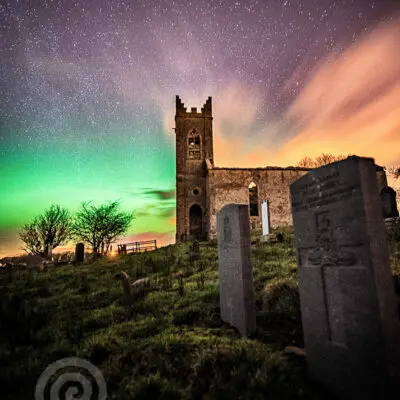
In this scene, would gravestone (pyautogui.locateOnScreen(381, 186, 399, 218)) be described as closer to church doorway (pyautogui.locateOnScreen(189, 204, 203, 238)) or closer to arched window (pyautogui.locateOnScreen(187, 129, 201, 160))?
church doorway (pyautogui.locateOnScreen(189, 204, 203, 238))

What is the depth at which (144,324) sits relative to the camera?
4.79m

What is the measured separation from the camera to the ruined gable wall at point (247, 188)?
23453mm

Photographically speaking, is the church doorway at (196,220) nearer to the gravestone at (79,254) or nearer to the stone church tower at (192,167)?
the stone church tower at (192,167)

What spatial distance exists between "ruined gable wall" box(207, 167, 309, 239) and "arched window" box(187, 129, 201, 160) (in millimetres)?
4590

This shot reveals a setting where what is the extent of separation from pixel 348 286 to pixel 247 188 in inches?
854

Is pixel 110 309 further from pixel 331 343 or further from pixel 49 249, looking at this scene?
pixel 49 249

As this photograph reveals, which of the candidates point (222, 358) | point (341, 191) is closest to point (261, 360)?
point (222, 358)

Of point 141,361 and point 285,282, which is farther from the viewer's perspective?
point 285,282

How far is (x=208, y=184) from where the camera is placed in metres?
24.3

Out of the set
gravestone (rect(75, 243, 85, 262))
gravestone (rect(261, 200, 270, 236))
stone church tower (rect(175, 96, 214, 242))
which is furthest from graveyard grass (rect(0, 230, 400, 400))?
stone church tower (rect(175, 96, 214, 242))

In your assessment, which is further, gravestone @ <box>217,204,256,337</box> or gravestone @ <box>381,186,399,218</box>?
gravestone @ <box>381,186,399,218</box>

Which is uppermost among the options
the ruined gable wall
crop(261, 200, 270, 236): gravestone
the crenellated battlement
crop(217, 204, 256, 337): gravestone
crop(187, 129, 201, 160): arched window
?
the crenellated battlement

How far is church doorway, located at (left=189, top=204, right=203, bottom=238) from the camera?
26.3 metres

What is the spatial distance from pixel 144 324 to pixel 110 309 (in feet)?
5.73
